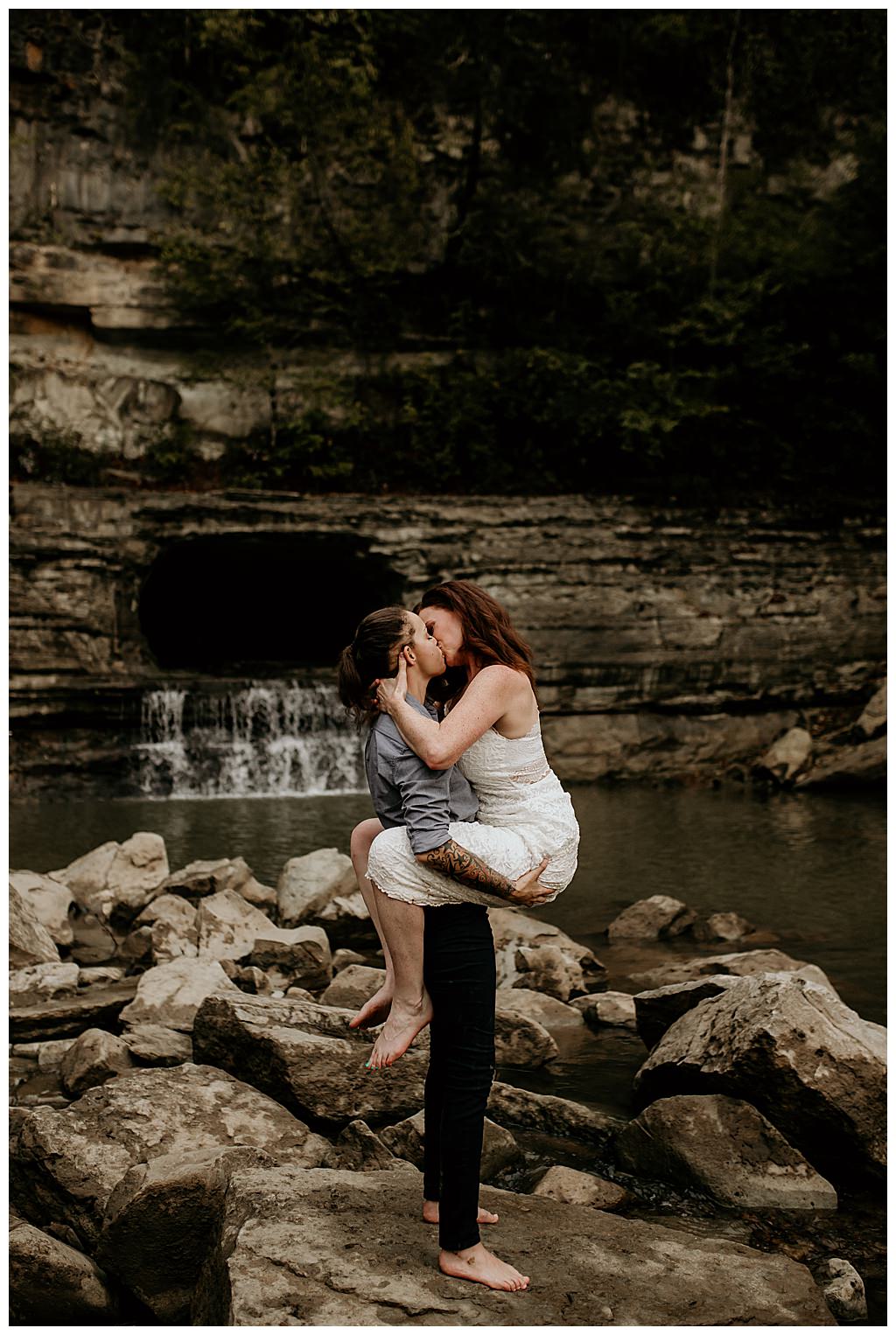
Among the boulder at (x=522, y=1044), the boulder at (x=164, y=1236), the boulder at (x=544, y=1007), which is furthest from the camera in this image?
the boulder at (x=544, y=1007)

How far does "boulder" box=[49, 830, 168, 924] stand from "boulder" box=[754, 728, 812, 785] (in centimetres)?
992

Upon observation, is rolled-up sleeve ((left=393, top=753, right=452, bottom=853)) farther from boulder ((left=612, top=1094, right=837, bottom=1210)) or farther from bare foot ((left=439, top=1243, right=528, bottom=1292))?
boulder ((left=612, top=1094, right=837, bottom=1210))

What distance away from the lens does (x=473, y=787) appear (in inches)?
133

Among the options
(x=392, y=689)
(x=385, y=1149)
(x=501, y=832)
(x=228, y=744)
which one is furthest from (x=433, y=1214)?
(x=228, y=744)

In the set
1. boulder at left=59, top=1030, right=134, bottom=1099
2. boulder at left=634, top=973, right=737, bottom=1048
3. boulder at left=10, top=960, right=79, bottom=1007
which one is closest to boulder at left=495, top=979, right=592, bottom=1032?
boulder at left=634, top=973, right=737, bottom=1048

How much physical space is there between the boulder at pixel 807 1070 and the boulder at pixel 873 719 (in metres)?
12.0

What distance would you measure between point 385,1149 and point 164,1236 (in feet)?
2.79

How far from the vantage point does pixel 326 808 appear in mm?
13055

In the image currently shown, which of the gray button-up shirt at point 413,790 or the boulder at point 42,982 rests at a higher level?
the gray button-up shirt at point 413,790

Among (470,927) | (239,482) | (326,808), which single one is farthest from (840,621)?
(470,927)

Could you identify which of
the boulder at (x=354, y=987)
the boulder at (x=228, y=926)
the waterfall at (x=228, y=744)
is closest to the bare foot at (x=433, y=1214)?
the boulder at (x=354, y=987)

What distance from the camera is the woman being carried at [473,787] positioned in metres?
3.09

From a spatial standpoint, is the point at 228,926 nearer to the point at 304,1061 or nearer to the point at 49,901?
the point at 49,901

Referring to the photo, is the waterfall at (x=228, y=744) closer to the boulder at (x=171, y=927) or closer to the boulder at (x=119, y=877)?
the boulder at (x=119, y=877)
